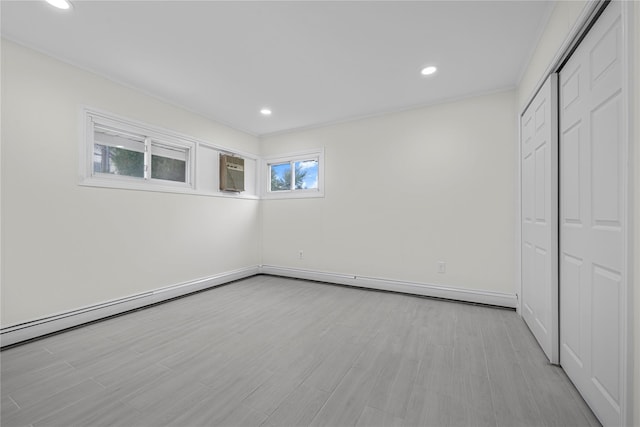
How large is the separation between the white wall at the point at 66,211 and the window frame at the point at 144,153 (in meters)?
0.07

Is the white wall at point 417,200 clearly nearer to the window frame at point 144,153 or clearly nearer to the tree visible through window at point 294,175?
the tree visible through window at point 294,175

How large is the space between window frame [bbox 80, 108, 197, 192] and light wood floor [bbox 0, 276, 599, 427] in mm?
1494

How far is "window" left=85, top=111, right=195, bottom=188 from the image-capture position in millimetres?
2744

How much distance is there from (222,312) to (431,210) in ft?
9.69

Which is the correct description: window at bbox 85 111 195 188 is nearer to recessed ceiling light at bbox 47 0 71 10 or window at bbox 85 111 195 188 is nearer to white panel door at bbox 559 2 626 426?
recessed ceiling light at bbox 47 0 71 10

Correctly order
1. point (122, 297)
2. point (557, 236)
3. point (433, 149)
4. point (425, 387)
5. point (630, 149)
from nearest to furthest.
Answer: point (630, 149) < point (425, 387) < point (557, 236) < point (122, 297) < point (433, 149)

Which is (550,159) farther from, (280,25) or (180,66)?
(180,66)

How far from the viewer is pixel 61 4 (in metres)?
1.85

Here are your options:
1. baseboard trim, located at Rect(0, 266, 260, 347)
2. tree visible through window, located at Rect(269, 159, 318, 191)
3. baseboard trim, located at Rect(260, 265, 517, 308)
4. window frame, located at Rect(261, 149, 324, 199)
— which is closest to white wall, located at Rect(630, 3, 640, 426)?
baseboard trim, located at Rect(260, 265, 517, 308)

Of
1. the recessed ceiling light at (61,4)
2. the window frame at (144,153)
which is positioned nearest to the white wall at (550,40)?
the recessed ceiling light at (61,4)

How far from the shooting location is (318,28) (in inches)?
83.0

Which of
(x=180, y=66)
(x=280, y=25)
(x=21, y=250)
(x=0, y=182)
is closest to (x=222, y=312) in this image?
(x=21, y=250)

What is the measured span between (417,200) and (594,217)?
216 centimetres

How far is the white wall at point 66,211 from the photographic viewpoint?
85.0 inches
